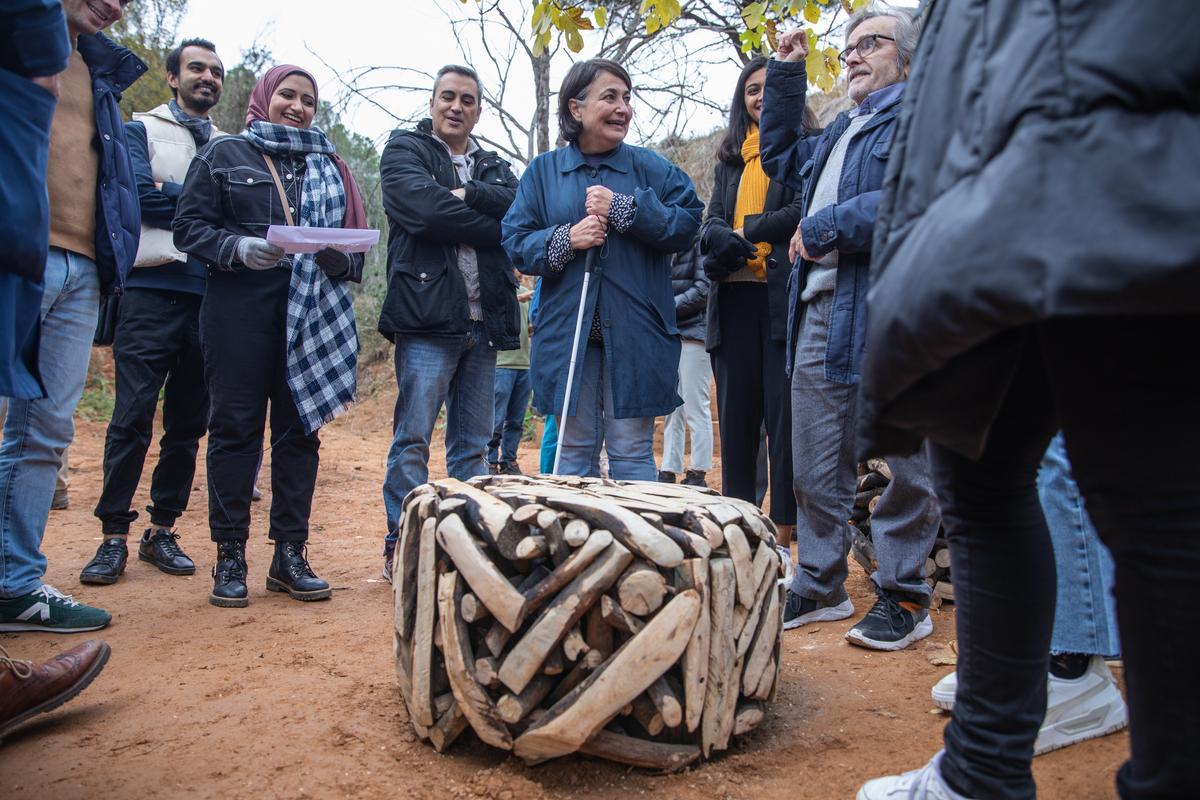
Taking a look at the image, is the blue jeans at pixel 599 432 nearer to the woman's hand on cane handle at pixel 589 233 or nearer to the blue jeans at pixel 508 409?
the woman's hand on cane handle at pixel 589 233

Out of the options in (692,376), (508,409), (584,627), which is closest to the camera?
(584,627)

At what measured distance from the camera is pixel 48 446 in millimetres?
3342

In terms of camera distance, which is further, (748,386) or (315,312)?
(748,386)

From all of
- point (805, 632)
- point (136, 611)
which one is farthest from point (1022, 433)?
point (136, 611)

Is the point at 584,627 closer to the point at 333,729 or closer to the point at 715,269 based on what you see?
the point at 333,729

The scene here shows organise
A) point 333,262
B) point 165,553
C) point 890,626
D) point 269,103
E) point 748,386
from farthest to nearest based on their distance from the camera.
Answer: point 165,553, point 748,386, point 269,103, point 333,262, point 890,626

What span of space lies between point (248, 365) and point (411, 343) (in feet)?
2.30

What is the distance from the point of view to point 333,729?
242 centimetres

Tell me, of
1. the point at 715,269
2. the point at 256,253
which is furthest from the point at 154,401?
the point at 715,269

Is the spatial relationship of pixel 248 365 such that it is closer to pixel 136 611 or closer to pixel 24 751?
pixel 136 611

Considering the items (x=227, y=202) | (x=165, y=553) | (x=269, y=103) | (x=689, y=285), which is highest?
(x=269, y=103)

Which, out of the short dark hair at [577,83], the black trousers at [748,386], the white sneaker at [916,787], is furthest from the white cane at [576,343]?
the white sneaker at [916,787]

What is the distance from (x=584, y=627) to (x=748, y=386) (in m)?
2.30

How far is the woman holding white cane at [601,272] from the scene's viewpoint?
12.6ft
